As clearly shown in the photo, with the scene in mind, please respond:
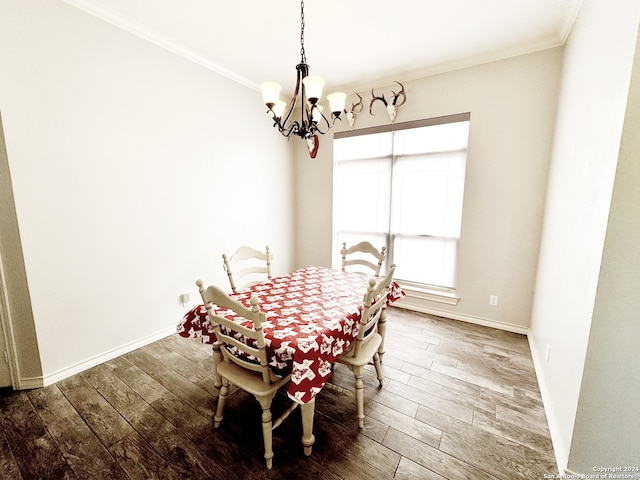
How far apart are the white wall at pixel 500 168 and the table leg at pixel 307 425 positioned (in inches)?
90.9

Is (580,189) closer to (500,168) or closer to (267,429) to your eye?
(500,168)

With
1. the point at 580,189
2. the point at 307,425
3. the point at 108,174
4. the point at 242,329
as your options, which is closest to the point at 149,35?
the point at 108,174

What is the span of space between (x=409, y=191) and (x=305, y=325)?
243cm

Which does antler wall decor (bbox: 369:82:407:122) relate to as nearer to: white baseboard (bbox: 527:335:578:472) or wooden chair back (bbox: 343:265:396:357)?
wooden chair back (bbox: 343:265:396:357)

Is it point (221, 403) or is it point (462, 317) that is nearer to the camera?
point (221, 403)

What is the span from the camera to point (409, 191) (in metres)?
3.27

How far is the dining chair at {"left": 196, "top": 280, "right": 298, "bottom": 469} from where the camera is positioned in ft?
4.01

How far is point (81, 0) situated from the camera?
1939 mm

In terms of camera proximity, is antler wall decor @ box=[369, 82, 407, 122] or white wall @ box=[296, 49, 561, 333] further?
antler wall decor @ box=[369, 82, 407, 122]

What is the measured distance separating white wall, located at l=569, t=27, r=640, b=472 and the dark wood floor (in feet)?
1.03

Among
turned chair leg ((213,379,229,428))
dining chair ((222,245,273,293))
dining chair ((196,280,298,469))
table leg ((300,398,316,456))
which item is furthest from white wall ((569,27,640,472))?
dining chair ((222,245,273,293))

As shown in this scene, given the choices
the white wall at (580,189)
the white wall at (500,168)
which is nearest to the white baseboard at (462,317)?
the white wall at (500,168)

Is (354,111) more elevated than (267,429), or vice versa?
(354,111)

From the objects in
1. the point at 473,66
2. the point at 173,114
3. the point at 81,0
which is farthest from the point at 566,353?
the point at 81,0
